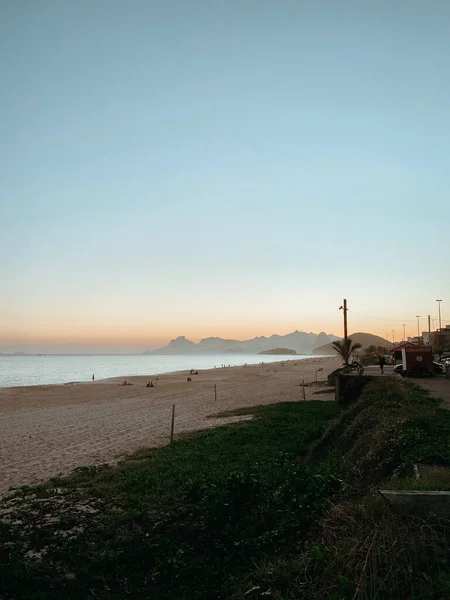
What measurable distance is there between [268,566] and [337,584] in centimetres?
116

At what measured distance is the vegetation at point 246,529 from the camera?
432 cm

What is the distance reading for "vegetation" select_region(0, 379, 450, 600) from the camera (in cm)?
432

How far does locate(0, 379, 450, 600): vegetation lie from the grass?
0.02 metres

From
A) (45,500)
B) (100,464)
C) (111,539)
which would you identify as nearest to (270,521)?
(111,539)

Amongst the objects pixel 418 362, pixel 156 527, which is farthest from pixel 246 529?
pixel 418 362

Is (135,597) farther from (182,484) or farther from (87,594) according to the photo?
(182,484)

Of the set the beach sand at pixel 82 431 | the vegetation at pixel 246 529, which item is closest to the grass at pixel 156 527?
the vegetation at pixel 246 529

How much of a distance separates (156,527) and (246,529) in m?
1.64

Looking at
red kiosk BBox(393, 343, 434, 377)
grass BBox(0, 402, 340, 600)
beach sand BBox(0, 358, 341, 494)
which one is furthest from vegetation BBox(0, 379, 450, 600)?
red kiosk BBox(393, 343, 434, 377)

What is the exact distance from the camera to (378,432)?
9.10 m

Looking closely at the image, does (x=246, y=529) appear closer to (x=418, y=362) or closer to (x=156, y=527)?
(x=156, y=527)

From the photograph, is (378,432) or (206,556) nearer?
(206,556)

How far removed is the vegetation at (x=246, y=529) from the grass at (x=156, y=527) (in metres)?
0.02

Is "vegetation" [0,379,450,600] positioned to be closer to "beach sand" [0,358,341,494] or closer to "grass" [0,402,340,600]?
"grass" [0,402,340,600]
